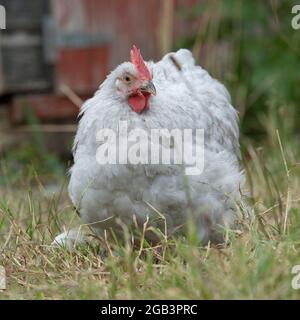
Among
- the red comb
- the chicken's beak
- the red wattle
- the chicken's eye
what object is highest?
the red comb

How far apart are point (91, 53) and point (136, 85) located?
3.24 metres

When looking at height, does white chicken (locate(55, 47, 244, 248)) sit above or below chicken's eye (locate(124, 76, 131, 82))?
below

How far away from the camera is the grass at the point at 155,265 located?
2.64 m

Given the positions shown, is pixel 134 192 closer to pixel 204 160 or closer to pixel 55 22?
pixel 204 160

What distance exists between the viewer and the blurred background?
6.26m

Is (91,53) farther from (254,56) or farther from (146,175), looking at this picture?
(146,175)

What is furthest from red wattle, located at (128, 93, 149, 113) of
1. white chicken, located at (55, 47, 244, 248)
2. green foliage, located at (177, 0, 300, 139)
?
green foliage, located at (177, 0, 300, 139)

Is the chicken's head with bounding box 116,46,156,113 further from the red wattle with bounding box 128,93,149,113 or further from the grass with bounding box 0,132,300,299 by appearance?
the grass with bounding box 0,132,300,299

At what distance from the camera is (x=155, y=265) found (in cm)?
305

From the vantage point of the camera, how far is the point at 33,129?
6215mm

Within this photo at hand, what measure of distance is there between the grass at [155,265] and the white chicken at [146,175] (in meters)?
0.14

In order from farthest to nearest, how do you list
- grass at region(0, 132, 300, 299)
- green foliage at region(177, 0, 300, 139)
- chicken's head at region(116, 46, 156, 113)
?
1. green foliage at region(177, 0, 300, 139)
2. chicken's head at region(116, 46, 156, 113)
3. grass at region(0, 132, 300, 299)
